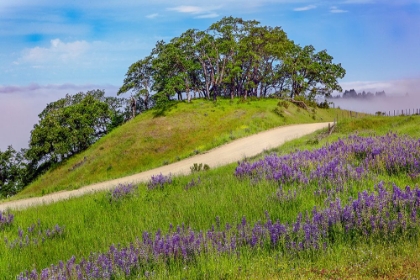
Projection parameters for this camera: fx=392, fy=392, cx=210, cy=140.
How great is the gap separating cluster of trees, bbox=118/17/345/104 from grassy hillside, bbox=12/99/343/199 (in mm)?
5554

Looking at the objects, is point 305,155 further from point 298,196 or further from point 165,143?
point 165,143

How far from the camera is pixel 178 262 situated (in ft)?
19.5

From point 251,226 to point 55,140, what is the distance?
45481 mm

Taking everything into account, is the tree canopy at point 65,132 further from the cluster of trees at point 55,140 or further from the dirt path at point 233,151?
the dirt path at point 233,151

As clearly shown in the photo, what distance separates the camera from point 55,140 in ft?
158

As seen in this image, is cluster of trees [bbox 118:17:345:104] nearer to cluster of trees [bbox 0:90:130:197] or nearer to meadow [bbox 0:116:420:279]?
cluster of trees [bbox 0:90:130:197]

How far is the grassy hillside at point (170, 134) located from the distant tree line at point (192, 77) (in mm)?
4249

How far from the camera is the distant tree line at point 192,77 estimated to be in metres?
49.1

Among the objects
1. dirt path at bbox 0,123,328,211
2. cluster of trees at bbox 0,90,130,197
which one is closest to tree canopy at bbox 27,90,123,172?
cluster of trees at bbox 0,90,130,197

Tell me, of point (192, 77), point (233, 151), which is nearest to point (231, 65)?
point (192, 77)

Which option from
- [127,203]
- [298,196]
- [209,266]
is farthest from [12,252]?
[298,196]

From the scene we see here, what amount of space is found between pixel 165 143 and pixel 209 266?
107 feet

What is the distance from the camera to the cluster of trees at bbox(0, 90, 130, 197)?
47906 millimetres

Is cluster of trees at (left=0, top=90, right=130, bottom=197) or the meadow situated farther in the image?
cluster of trees at (left=0, top=90, right=130, bottom=197)
